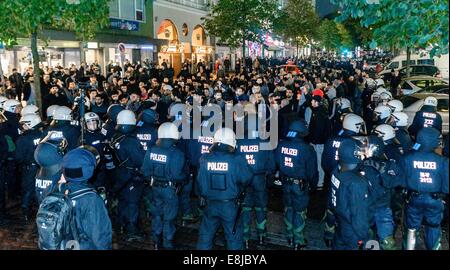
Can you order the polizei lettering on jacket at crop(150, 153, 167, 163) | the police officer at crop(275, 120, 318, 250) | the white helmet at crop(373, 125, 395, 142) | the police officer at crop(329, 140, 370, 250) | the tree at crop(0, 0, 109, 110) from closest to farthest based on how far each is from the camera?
1. the police officer at crop(329, 140, 370, 250)
2. the polizei lettering on jacket at crop(150, 153, 167, 163)
3. the police officer at crop(275, 120, 318, 250)
4. the white helmet at crop(373, 125, 395, 142)
5. the tree at crop(0, 0, 109, 110)

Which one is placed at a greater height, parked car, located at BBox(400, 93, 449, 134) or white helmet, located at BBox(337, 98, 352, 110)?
white helmet, located at BBox(337, 98, 352, 110)

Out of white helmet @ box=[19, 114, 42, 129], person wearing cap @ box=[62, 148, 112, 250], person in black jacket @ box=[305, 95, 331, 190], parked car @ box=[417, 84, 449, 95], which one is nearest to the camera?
person wearing cap @ box=[62, 148, 112, 250]

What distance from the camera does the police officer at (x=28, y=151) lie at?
8766 mm

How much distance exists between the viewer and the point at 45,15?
39.0 feet

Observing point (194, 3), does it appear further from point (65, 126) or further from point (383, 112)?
point (383, 112)

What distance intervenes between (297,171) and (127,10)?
27.2 meters

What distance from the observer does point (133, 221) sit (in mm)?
8273

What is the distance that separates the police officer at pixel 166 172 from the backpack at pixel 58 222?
2464 mm

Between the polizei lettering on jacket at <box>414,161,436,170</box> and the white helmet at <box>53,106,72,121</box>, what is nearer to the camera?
the polizei lettering on jacket at <box>414,161,436,170</box>

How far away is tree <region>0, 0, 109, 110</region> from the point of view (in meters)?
11.6

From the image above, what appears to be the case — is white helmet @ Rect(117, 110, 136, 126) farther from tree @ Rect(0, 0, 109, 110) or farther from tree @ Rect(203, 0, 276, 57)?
tree @ Rect(203, 0, 276, 57)

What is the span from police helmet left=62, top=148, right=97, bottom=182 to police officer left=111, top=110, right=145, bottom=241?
3075 mm

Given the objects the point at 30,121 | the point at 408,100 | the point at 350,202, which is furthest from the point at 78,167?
the point at 408,100

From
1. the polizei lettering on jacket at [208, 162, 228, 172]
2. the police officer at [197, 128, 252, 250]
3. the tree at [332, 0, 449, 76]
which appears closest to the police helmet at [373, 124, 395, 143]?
the tree at [332, 0, 449, 76]
